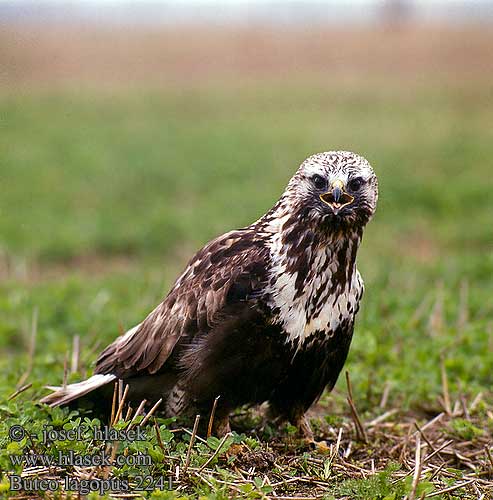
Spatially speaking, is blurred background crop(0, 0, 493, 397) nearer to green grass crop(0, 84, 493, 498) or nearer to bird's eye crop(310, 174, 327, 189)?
green grass crop(0, 84, 493, 498)

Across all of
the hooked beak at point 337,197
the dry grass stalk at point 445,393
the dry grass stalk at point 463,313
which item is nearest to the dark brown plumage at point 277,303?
the hooked beak at point 337,197

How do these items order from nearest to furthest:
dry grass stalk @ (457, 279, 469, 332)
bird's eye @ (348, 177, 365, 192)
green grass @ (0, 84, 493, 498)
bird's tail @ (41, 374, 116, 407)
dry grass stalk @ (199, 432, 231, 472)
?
dry grass stalk @ (199, 432, 231, 472), bird's eye @ (348, 177, 365, 192), bird's tail @ (41, 374, 116, 407), green grass @ (0, 84, 493, 498), dry grass stalk @ (457, 279, 469, 332)

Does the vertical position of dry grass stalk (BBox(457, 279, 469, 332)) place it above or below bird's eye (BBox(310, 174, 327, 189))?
below

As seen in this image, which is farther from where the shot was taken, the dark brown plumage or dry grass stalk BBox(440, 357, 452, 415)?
dry grass stalk BBox(440, 357, 452, 415)

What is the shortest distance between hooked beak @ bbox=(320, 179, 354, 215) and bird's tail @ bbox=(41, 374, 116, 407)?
148 cm

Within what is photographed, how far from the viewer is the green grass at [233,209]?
608 centimetres

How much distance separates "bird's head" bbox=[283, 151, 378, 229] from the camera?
13.9ft

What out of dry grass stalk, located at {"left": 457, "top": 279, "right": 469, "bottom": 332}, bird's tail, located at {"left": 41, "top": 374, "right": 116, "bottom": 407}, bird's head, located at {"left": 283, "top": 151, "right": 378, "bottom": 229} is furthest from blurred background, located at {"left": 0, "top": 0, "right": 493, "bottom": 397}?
bird's head, located at {"left": 283, "top": 151, "right": 378, "bottom": 229}

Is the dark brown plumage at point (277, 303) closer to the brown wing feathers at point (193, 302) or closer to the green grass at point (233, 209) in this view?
the brown wing feathers at point (193, 302)

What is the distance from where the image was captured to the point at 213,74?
27.3 m

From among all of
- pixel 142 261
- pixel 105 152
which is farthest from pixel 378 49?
pixel 142 261

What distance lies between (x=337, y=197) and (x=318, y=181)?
17cm

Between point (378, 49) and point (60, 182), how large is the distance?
57.4ft

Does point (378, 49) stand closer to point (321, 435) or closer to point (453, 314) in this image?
point (453, 314)
